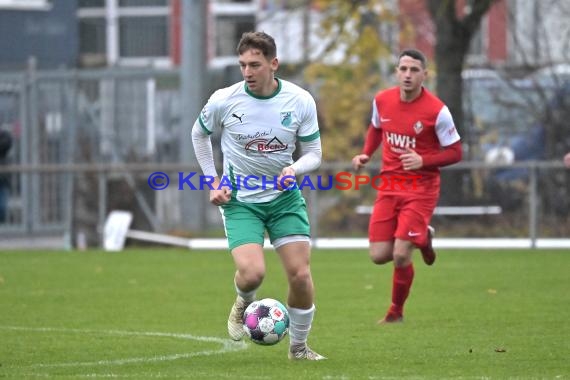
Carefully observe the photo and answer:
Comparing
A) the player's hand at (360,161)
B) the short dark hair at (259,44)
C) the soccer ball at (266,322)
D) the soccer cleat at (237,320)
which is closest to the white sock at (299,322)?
the soccer ball at (266,322)

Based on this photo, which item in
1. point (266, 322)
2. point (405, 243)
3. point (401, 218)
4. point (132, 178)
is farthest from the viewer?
point (132, 178)

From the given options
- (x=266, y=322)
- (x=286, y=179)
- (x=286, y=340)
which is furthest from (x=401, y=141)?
(x=266, y=322)

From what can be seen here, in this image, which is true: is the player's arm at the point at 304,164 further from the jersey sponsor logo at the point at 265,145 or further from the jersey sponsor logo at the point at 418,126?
the jersey sponsor logo at the point at 418,126

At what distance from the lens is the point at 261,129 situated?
9.30 metres

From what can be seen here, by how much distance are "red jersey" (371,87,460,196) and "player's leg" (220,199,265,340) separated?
299 centimetres

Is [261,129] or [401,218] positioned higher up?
[261,129]

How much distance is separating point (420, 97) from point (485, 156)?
10.8 m

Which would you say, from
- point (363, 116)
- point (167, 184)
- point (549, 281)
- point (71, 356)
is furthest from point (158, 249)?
point (71, 356)

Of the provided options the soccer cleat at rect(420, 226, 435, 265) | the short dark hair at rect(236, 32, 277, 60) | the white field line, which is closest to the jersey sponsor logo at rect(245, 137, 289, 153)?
the short dark hair at rect(236, 32, 277, 60)

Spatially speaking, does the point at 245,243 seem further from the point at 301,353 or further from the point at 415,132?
the point at 415,132

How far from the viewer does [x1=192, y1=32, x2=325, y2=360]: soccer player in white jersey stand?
922 centimetres

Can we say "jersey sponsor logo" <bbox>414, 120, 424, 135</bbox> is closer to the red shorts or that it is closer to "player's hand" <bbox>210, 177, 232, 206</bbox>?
the red shorts

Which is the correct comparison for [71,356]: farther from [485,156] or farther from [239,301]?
[485,156]

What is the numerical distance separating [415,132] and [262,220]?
9.79 ft
